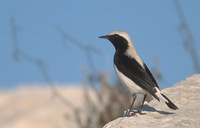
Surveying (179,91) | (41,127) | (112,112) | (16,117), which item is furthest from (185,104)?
(16,117)

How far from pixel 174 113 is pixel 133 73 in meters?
0.69

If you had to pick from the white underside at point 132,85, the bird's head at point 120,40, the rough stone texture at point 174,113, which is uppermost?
the bird's head at point 120,40

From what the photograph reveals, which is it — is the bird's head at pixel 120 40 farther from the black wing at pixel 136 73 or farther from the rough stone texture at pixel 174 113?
the rough stone texture at pixel 174 113

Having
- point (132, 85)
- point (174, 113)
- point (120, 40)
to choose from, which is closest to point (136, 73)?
point (132, 85)

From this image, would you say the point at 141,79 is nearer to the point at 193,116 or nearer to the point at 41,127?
the point at 193,116

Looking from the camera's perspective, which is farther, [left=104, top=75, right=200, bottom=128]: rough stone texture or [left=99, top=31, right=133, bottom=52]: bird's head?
[left=99, top=31, right=133, bottom=52]: bird's head

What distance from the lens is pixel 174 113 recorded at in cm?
502

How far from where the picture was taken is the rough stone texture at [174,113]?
4578mm

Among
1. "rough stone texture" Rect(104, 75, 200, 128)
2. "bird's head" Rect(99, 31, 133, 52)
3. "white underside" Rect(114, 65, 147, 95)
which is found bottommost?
"rough stone texture" Rect(104, 75, 200, 128)

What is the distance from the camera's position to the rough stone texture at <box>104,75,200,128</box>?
15.0 feet

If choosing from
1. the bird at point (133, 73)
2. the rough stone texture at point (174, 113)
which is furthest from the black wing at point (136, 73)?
the rough stone texture at point (174, 113)

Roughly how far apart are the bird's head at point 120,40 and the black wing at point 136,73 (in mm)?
316

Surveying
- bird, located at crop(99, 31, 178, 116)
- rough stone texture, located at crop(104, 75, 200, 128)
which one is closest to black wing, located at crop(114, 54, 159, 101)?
bird, located at crop(99, 31, 178, 116)

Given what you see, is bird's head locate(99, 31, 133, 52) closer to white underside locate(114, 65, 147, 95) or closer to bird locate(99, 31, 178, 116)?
bird locate(99, 31, 178, 116)
